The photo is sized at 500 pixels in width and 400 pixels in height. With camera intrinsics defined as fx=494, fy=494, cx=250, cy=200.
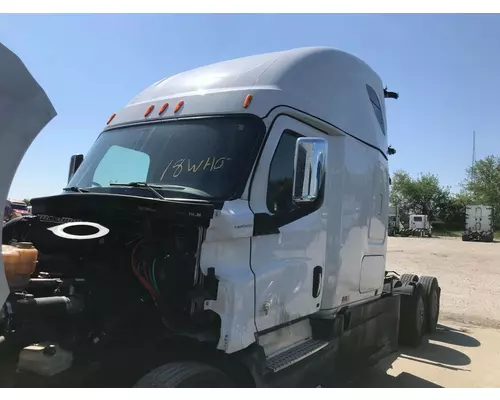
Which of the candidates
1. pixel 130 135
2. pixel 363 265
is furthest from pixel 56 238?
pixel 363 265

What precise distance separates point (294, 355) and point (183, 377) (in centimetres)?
143

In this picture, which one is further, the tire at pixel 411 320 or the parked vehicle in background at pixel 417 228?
the parked vehicle in background at pixel 417 228

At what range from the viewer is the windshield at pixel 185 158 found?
361 centimetres

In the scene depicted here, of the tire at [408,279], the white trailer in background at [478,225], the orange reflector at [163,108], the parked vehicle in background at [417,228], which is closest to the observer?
the orange reflector at [163,108]

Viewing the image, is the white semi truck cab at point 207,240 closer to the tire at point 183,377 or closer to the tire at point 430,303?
the tire at point 183,377

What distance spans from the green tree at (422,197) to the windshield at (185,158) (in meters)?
62.2

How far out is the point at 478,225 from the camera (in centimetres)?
4391

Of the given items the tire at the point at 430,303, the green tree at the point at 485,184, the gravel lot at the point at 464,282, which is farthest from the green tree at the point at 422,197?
the tire at the point at 430,303

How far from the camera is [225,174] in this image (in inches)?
142

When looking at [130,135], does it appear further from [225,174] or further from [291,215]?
[291,215]

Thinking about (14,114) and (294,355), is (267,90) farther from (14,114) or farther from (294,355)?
(14,114)

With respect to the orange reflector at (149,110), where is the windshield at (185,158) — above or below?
below

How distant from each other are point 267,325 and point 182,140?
1.59 m

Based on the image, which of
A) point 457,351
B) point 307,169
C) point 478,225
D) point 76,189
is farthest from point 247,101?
point 478,225
